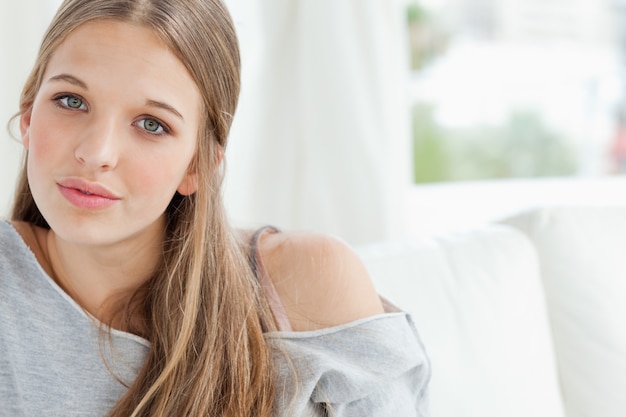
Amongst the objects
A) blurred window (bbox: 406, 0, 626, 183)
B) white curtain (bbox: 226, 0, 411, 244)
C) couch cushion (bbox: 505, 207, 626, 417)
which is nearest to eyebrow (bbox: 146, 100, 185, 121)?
A: couch cushion (bbox: 505, 207, 626, 417)

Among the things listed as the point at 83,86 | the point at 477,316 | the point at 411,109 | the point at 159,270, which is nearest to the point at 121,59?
the point at 83,86

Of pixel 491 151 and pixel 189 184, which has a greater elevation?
pixel 189 184

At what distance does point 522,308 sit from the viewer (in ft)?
5.46

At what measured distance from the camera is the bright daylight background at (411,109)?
8.06ft

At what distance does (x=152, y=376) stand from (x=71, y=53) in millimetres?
478

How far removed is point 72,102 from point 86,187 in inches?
5.0

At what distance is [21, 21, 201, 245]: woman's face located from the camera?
1.22 metres

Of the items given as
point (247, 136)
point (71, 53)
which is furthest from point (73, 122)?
point (247, 136)

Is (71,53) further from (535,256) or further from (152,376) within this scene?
(535,256)

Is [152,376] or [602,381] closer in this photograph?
[152,376]

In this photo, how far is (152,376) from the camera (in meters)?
1.33

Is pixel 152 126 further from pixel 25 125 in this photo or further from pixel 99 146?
pixel 25 125

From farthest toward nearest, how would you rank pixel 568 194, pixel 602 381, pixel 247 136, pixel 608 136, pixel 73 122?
pixel 608 136 → pixel 568 194 → pixel 247 136 → pixel 602 381 → pixel 73 122

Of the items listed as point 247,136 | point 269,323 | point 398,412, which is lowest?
point 398,412
